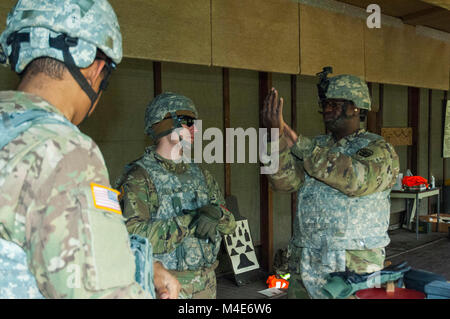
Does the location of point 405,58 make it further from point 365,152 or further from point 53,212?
point 53,212

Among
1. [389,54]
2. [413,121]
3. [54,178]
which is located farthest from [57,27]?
[413,121]

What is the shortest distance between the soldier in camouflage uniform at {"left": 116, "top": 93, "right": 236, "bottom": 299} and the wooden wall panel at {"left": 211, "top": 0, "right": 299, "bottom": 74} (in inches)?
28.2

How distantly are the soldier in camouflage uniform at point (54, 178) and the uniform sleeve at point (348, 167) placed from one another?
116 centimetres

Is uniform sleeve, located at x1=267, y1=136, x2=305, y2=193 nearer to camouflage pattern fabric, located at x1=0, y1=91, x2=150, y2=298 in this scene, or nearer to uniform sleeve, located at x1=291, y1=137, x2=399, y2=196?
uniform sleeve, located at x1=291, y1=137, x2=399, y2=196

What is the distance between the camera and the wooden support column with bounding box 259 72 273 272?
187 inches

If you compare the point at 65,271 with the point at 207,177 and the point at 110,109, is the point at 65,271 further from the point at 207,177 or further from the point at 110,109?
the point at 110,109

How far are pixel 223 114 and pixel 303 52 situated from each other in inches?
59.2

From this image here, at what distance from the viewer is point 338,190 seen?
2.11 metres

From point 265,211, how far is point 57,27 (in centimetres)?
413

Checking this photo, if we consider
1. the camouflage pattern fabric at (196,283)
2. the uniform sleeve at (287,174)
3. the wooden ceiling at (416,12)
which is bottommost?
the camouflage pattern fabric at (196,283)

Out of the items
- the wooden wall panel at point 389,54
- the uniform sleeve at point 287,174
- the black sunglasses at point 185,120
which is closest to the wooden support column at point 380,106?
the wooden wall panel at point 389,54

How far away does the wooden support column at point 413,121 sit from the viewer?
23.5 feet

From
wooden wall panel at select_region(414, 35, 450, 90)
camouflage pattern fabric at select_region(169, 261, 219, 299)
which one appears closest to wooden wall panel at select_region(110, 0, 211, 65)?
camouflage pattern fabric at select_region(169, 261, 219, 299)

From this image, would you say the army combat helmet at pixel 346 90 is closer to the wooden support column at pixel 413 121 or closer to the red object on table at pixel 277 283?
the red object on table at pixel 277 283
